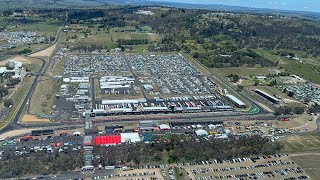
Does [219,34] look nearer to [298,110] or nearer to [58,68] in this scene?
[58,68]

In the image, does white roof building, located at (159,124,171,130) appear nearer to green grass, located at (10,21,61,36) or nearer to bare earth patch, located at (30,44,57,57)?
bare earth patch, located at (30,44,57,57)

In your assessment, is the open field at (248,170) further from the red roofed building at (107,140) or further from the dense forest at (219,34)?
the dense forest at (219,34)

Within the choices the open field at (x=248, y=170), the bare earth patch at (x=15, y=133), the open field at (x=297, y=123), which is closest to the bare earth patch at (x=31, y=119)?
the bare earth patch at (x=15, y=133)

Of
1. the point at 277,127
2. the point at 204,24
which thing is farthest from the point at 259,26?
the point at 277,127

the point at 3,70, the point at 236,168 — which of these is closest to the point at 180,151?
the point at 236,168

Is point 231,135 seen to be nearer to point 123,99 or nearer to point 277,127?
point 277,127

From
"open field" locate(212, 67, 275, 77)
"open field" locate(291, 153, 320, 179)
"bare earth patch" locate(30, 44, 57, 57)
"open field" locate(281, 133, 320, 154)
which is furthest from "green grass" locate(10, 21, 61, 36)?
"open field" locate(291, 153, 320, 179)

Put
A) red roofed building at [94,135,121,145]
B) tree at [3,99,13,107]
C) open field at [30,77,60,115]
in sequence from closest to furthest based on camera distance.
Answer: red roofed building at [94,135,121,145], open field at [30,77,60,115], tree at [3,99,13,107]
